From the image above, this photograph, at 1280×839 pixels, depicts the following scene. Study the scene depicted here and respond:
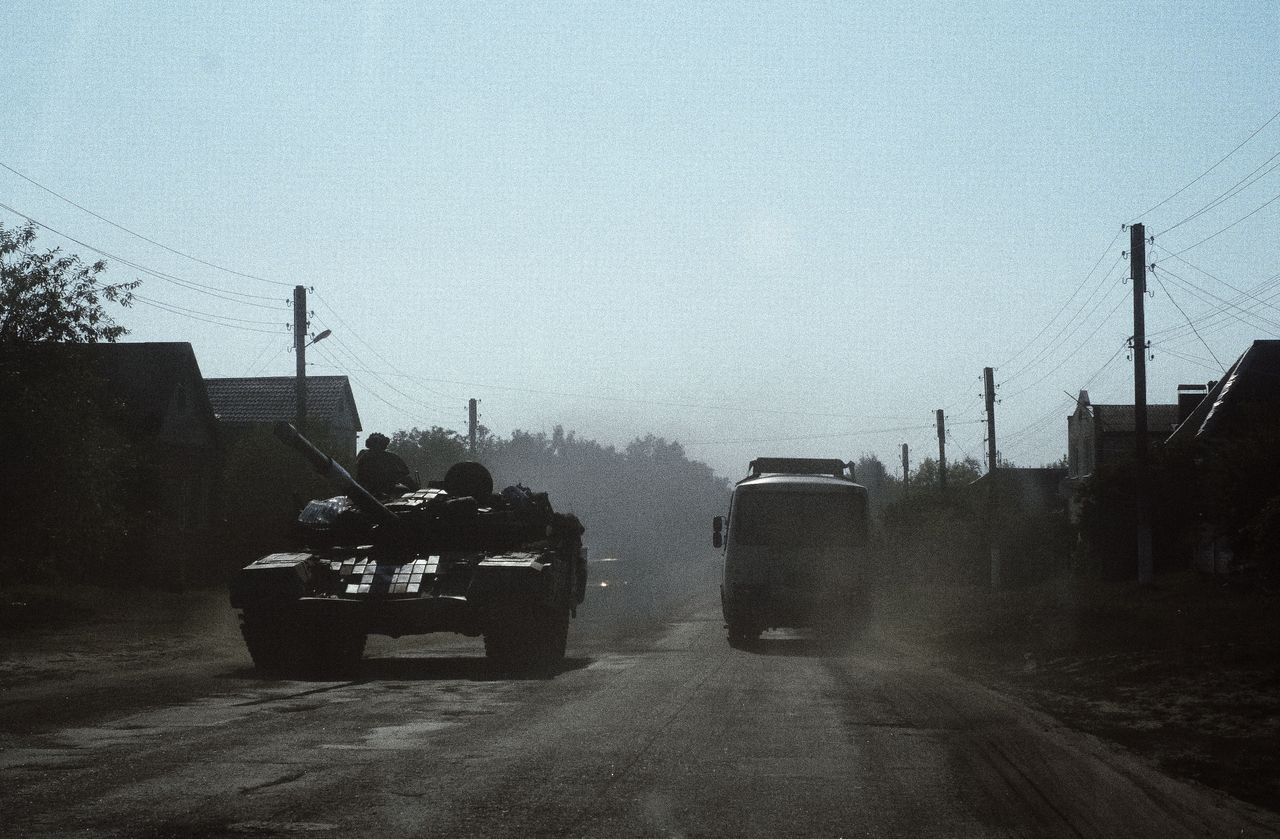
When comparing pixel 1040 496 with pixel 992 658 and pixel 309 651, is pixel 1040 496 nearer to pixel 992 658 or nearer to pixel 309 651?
pixel 992 658

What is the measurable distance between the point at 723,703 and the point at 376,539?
7122 mm

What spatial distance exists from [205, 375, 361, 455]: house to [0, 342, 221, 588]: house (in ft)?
29.0

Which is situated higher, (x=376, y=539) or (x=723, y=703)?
(x=376, y=539)

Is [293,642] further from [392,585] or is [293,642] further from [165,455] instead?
[165,455]

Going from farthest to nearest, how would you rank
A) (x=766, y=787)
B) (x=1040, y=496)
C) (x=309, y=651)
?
1. (x=1040, y=496)
2. (x=309, y=651)
3. (x=766, y=787)

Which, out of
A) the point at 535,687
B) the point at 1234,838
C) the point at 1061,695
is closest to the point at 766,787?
the point at 1234,838

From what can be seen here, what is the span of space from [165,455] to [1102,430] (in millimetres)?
35201

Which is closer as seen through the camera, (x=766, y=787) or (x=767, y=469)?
(x=766, y=787)

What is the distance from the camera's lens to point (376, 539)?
18281 mm

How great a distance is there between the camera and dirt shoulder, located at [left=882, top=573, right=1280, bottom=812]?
413 inches

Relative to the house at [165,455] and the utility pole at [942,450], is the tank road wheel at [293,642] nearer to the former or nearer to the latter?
the house at [165,455]

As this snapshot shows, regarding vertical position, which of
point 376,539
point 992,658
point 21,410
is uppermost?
point 21,410

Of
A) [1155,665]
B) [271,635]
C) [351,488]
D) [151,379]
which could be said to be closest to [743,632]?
[351,488]

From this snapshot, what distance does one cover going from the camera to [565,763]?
8758mm
